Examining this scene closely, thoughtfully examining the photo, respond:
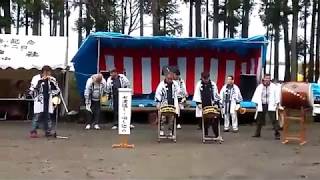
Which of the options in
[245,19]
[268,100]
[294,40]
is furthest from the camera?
[245,19]

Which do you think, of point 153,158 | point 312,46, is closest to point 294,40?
point 312,46

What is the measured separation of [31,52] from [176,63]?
501 centimetres

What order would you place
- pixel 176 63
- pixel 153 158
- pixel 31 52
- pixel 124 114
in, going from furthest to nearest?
pixel 176 63
pixel 31 52
pixel 124 114
pixel 153 158

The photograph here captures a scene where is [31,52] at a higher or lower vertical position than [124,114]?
higher

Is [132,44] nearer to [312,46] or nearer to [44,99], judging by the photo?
[44,99]

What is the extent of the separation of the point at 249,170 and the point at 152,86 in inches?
437

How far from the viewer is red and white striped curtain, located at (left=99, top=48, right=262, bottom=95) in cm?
2105

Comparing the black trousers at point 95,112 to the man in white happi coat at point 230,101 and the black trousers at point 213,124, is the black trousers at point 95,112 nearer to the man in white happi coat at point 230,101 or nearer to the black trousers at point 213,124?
the man in white happi coat at point 230,101

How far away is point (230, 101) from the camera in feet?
57.9

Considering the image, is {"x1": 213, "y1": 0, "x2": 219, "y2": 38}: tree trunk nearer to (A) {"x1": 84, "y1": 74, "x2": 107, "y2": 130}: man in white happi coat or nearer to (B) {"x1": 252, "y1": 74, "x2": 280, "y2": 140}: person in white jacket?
(A) {"x1": 84, "y1": 74, "x2": 107, "y2": 130}: man in white happi coat

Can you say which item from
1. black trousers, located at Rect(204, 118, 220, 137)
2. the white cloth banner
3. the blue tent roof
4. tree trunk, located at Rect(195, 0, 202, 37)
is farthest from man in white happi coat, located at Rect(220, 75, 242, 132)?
tree trunk, located at Rect(195, 0, 202, 37)

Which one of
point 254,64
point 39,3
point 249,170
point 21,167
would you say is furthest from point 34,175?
point 39,3

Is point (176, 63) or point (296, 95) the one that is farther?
point (176, 63)

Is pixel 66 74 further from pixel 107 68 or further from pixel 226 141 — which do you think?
pixel 226 141
